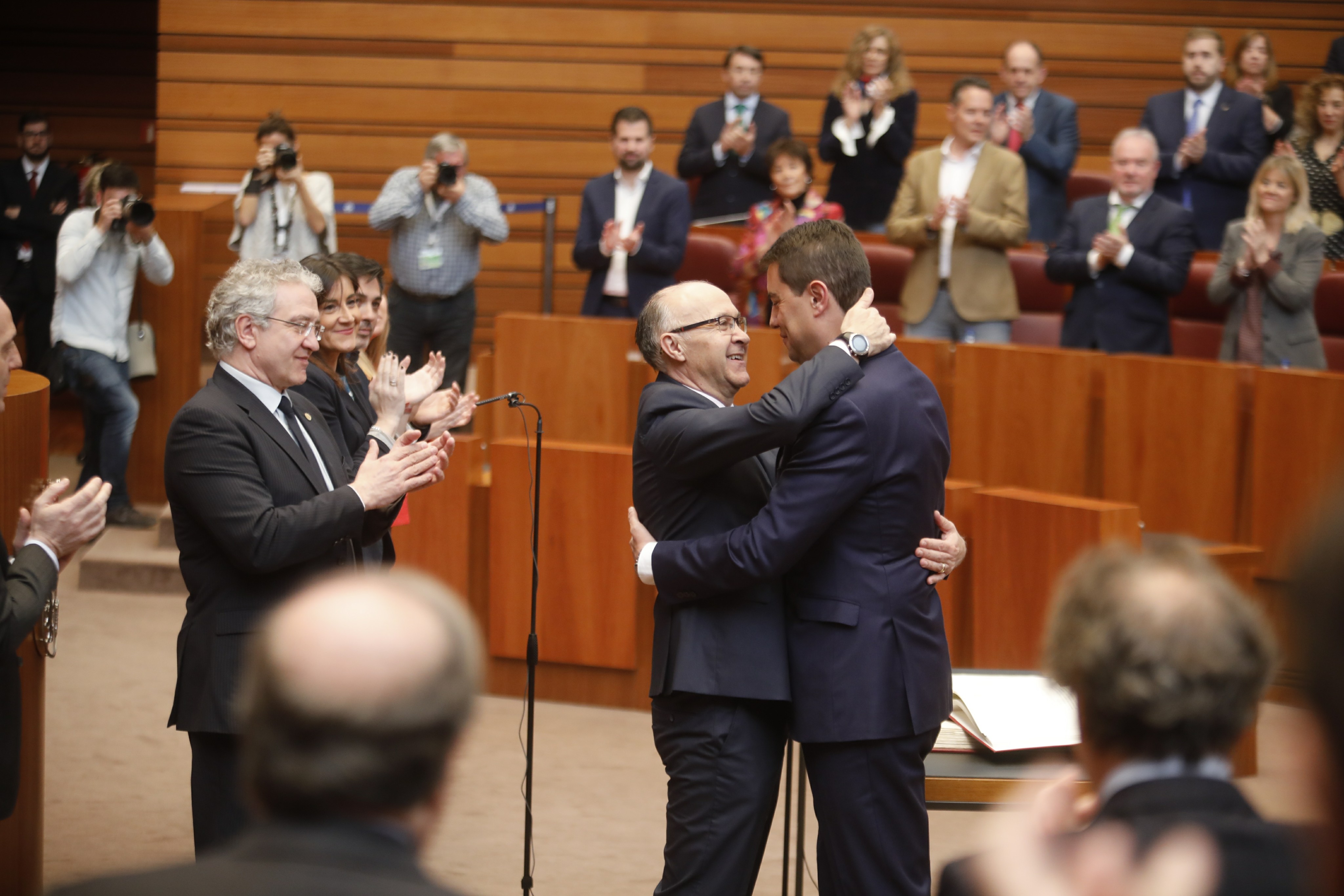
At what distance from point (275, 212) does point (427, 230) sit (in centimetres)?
80

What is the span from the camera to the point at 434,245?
6.01 m

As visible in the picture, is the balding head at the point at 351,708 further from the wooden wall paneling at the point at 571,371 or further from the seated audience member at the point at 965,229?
the seated audience member at the point at 965,229

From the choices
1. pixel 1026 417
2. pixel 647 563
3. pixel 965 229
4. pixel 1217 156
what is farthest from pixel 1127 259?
pixel 647 563

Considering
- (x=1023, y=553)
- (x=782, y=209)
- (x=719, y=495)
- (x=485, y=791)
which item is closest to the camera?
(x=719, y=495)

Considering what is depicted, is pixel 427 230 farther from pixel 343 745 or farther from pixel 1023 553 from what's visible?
pixel 343 745

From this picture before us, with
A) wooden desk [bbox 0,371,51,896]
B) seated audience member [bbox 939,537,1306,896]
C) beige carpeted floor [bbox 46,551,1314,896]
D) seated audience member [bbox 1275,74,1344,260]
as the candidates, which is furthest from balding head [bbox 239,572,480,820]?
seated audience member [bbox 1275,74,1344,260]

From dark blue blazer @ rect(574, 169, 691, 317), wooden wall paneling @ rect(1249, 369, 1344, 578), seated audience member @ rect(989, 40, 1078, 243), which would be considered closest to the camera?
wooden wall paneling @ rect(1249, 369, 1344, 578)

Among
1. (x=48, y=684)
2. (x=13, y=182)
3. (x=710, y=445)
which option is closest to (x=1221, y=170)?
(x=710, y=445)

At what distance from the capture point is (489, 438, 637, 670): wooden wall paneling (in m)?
4.48

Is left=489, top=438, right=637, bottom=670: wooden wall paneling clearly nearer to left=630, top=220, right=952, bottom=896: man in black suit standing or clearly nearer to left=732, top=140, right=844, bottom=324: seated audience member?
left=732, top=140, right=844, bottom=324: seated audience member

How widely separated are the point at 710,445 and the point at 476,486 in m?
2.49

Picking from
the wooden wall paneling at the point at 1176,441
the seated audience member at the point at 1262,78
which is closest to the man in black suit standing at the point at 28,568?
the wooden wall paneling at the point at 1176,441

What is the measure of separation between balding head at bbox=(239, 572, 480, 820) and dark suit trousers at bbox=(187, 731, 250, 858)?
4.52 feet

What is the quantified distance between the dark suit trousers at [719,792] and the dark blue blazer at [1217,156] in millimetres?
4520
